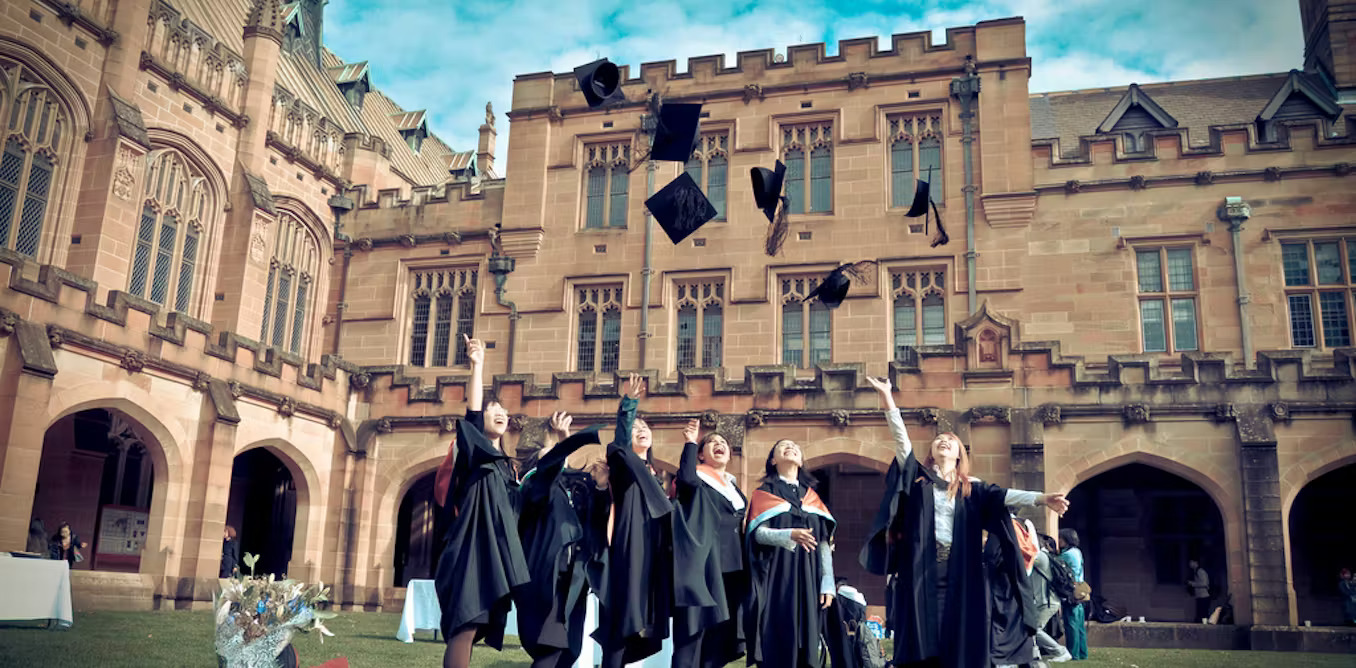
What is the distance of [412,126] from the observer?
1455 inches

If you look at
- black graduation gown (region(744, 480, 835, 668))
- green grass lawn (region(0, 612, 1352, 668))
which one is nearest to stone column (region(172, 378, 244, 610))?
green grass lawn (region(0, 612, 1352, 668))

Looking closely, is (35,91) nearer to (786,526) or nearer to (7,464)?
(7,464)

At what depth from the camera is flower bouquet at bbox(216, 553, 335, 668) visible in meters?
6.46

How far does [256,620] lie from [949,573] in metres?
4.33

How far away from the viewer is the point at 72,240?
19.2 meters

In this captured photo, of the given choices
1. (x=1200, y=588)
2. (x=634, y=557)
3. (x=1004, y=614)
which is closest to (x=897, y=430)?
(x=1004, y=614)

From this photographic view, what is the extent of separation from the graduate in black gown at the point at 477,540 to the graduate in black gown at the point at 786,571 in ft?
5.49

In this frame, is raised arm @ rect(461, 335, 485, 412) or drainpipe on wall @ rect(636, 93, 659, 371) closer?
raised arm @ rect(461, 335, 485, 412)

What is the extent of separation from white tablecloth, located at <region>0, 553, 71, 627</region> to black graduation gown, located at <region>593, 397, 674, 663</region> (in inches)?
303

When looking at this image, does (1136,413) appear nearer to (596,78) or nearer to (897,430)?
(596,78)

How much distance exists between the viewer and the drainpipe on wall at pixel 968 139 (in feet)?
68.7

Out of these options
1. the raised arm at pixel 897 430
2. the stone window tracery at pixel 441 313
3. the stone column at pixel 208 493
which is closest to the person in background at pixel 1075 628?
the raised arm at pixel 897 430

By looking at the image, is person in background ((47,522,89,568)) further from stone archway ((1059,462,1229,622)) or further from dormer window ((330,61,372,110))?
dormer window ((330,61,372,110))

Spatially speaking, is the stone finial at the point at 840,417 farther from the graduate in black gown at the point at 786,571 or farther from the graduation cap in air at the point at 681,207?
the graduate in black gown at the point at 786,571
